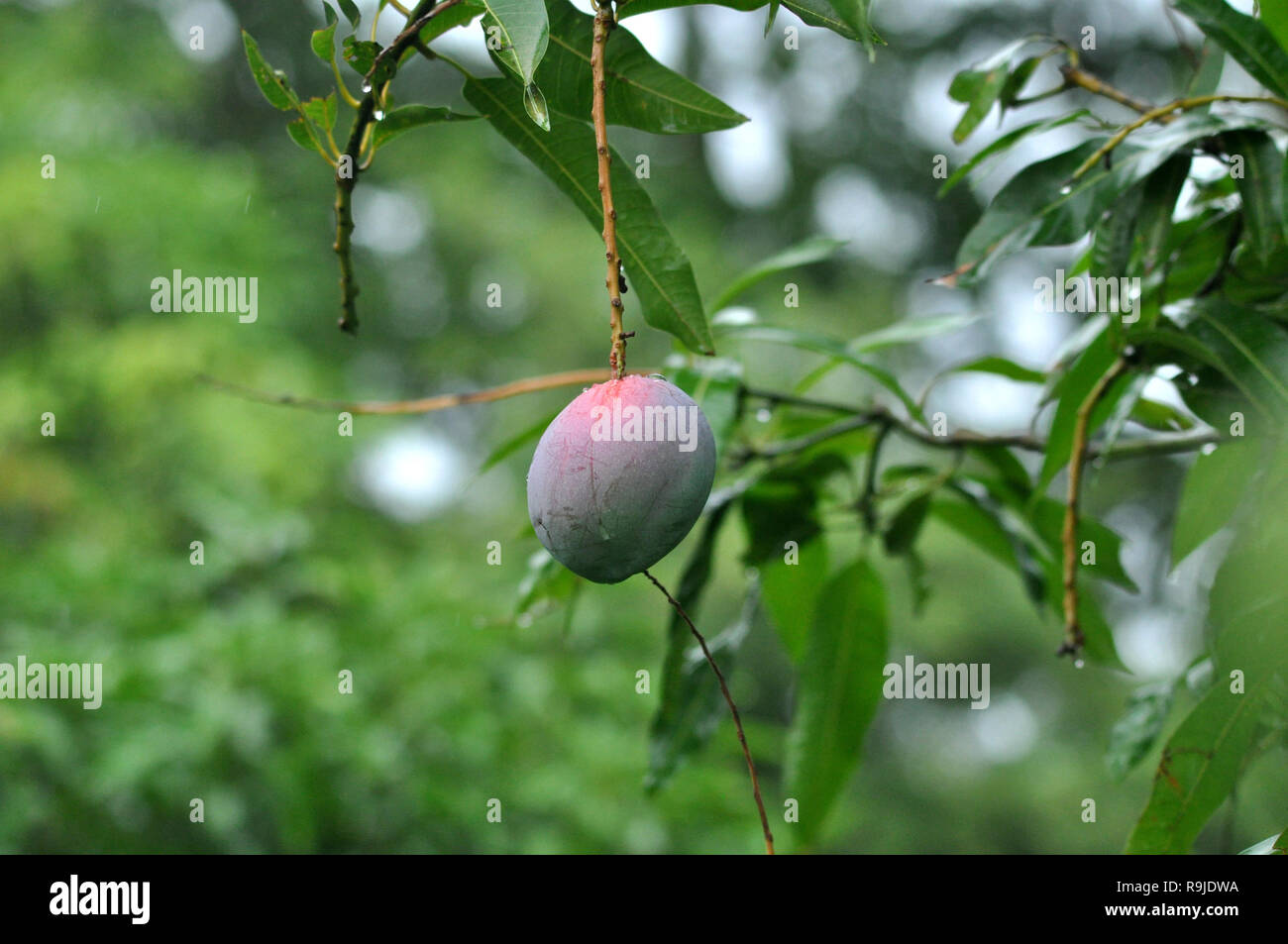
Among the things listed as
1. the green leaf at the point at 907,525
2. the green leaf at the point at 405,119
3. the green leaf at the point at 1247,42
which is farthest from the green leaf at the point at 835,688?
the green leaf at the point at 405,119

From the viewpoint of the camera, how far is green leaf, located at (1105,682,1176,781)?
78 centimetres

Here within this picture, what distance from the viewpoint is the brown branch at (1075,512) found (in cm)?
63

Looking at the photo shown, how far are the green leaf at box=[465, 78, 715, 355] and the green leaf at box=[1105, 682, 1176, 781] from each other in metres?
0.52

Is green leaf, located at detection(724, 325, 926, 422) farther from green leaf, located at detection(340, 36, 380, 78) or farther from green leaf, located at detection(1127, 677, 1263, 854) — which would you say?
green leaf, located at detection(340, 36, 380, 78)

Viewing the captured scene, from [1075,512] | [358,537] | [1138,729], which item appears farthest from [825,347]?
[358,537]

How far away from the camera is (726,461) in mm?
945

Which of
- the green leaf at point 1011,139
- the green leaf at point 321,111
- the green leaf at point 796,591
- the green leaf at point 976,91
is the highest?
the green leaf at point 976,91

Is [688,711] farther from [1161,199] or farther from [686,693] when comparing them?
[1161,199]

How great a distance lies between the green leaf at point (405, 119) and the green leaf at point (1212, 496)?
59 cm

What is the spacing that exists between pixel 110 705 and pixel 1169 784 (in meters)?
1.42

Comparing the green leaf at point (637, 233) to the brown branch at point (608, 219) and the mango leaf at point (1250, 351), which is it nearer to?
the brown branch at point (608, 219)
